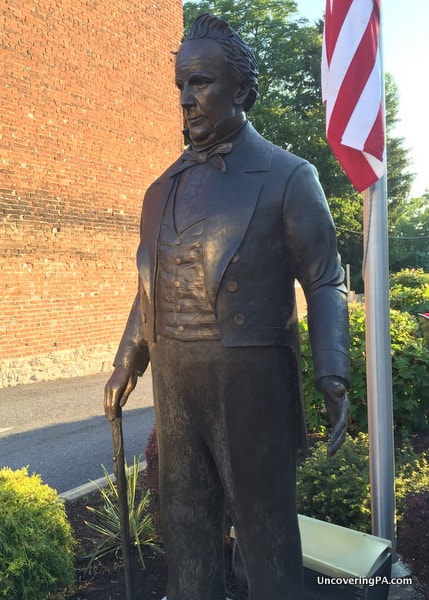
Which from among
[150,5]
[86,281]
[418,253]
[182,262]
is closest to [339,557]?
[182,262]

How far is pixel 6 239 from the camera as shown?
A: 991 centimetres

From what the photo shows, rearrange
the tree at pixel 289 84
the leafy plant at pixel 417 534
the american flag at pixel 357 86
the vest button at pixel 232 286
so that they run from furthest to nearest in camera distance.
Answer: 1. the tree at pixel 289 84
2. the american flag at pixel 357 86
3. the leafy plant at pixel 417 534
4. the vest button at pixel 232 286

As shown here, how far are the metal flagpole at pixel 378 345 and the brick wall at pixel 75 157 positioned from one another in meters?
7.91

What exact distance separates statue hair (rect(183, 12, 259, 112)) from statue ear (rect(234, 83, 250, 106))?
0.05ft

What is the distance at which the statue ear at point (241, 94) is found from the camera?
6.51ft

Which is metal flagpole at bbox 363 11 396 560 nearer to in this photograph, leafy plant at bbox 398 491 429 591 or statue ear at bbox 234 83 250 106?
leafy plant at bbox 398 491 429 591

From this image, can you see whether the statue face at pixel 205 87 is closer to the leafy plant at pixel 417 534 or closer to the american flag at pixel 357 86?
the american flag at pixel 357 86

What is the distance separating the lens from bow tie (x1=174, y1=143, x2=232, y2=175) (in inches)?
77.9

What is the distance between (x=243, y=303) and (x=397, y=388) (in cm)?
462

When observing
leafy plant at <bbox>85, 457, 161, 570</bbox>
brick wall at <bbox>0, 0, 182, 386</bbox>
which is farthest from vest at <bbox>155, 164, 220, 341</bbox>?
brick wall at <bbox>0, 0, 182, 386</bbox>

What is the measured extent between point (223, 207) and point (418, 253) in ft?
142

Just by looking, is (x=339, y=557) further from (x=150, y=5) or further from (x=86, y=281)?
(x=150, y=5)

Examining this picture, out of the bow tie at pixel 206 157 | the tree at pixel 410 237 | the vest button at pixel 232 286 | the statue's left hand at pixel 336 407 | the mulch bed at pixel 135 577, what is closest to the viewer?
the statue's left hand at pixel 336 407

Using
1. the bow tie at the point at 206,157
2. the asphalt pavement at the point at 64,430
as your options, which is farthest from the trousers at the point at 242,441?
the asphalt pavement at the point at 64,430
